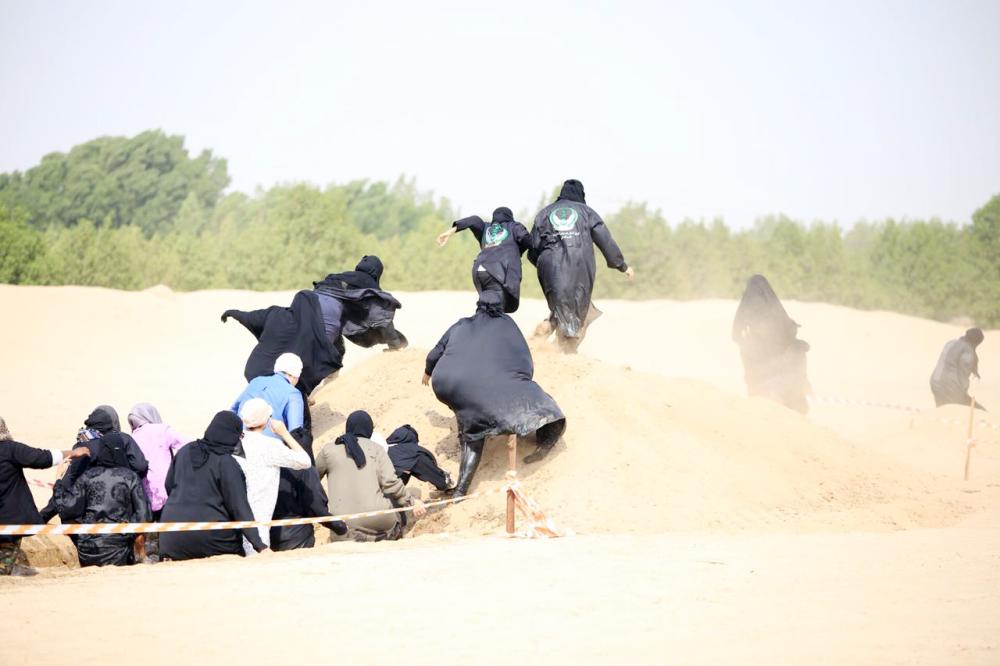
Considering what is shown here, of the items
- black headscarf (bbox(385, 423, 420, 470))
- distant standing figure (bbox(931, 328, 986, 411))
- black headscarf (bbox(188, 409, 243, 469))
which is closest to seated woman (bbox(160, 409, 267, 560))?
black headscarf (bbox(188, 409, 243, 469))

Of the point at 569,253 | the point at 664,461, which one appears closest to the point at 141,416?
the point at 569,253

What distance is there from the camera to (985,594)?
7004 mm

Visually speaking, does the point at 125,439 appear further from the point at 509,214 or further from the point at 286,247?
the point at 286,247

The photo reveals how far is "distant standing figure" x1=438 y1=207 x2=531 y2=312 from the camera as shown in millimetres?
10258

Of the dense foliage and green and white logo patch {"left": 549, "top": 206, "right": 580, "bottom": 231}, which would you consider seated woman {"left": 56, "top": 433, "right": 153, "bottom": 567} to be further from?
the dense foliage

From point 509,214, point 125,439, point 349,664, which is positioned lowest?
point 349,664

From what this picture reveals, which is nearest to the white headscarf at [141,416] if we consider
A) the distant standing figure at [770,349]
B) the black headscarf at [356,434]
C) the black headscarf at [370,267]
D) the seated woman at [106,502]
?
the seated woman at [106,502]

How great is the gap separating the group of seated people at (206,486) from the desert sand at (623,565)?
0.31 metres

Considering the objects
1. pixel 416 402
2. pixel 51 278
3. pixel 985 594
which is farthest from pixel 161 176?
pixel 985 594

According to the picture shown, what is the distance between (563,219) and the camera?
35.8 feet

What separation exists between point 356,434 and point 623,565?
249cm

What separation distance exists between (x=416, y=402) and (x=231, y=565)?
3809 millimetres

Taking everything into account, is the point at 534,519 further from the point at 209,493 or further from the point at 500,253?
the point at 500,253

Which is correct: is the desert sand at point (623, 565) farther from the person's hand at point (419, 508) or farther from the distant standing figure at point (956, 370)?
the distant standing figure at point (956, 370)
